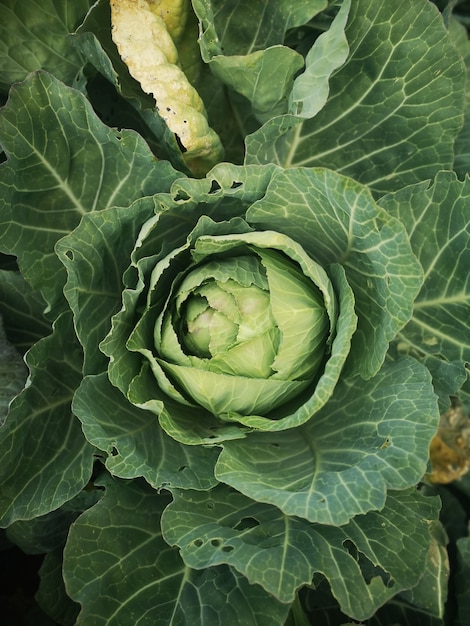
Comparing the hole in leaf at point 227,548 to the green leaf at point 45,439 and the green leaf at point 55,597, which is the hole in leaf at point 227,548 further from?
the green leaf at point 55,597

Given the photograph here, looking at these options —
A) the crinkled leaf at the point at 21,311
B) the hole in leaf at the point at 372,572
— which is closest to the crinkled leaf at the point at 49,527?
the crinkled leaf at the point at 21,311

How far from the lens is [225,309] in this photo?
3.77 feet

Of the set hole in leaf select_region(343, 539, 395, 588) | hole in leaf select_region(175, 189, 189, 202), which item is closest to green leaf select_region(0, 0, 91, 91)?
hole in leaf select_region(175, 189, 189, 202)

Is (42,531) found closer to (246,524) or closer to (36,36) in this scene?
(246,524)

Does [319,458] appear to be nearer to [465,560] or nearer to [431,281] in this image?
[431,281]

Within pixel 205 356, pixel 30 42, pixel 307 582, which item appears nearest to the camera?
pixel 307 582

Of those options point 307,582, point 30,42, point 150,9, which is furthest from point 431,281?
point 30,42

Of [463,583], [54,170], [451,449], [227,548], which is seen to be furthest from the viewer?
[451,449]

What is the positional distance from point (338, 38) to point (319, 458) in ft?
2.49

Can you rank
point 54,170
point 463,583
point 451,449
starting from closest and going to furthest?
point 54,170 → point 463,583 → point 451,449

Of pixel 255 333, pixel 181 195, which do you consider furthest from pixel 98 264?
pixel 255 333

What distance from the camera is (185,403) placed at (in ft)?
4.02

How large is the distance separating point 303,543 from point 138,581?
0.32 meters

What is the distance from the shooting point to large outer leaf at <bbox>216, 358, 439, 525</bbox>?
1040 mm
